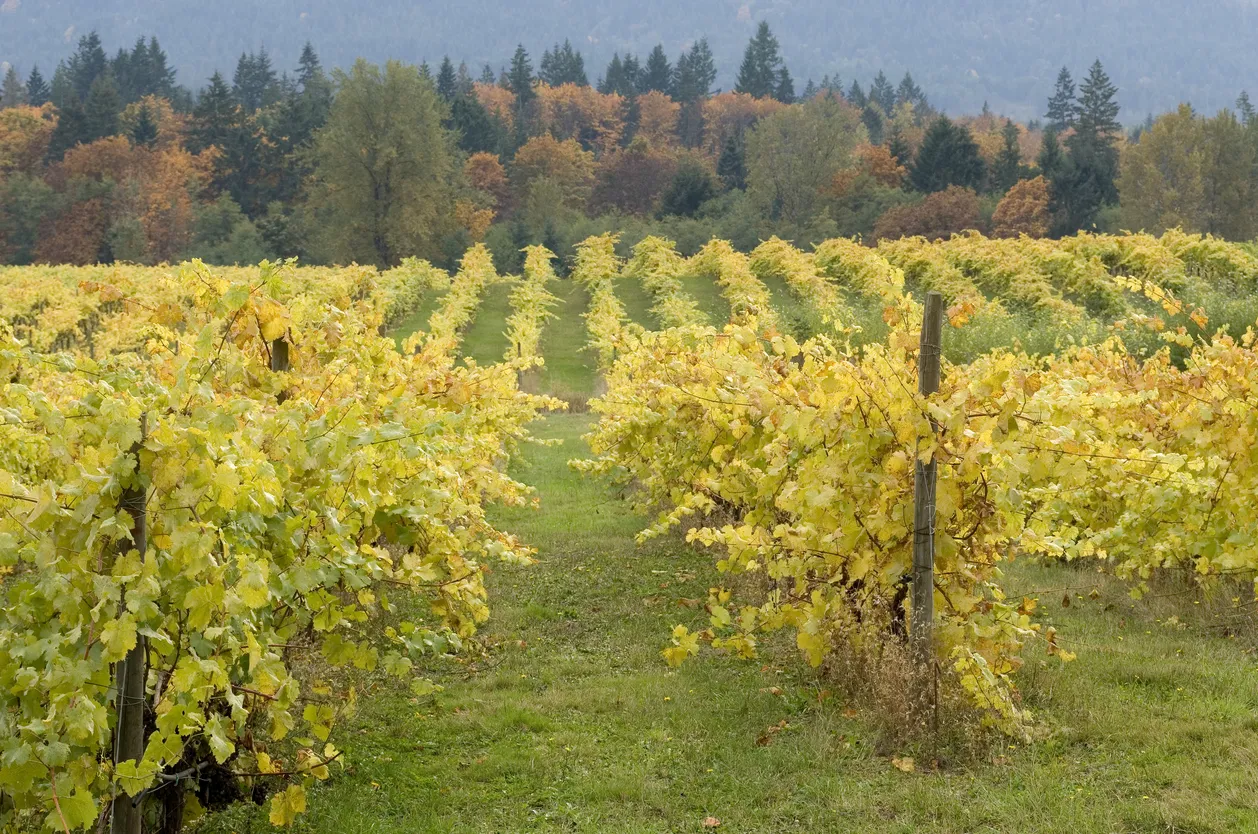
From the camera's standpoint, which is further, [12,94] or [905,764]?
[12,94]

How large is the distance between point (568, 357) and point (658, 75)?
251 feet

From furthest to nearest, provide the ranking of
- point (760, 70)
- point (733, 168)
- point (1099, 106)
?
point (760, 70) → point (733, 168) → point (1099, 106)

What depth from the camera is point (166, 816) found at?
366cm

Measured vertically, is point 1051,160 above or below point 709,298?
above

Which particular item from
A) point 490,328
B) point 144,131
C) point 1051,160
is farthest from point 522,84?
point 490,328

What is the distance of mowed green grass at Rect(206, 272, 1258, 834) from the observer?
4.01 meters

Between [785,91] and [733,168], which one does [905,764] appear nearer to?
[733,168]

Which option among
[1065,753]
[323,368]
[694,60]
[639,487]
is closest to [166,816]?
[323,368]

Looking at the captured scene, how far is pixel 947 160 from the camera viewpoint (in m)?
53.0

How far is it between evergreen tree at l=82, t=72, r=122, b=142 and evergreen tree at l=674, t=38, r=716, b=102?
46.0 m

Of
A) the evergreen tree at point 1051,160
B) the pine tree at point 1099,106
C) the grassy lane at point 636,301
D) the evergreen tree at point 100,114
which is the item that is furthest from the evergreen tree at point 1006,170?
the evergreen tree at point 100,114

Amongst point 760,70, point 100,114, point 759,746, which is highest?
point 760,70

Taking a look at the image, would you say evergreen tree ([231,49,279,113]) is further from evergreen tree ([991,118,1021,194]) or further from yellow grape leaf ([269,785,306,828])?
yellow grape leaf ([269,785,306,828])

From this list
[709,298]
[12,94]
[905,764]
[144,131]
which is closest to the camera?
[905,764]
